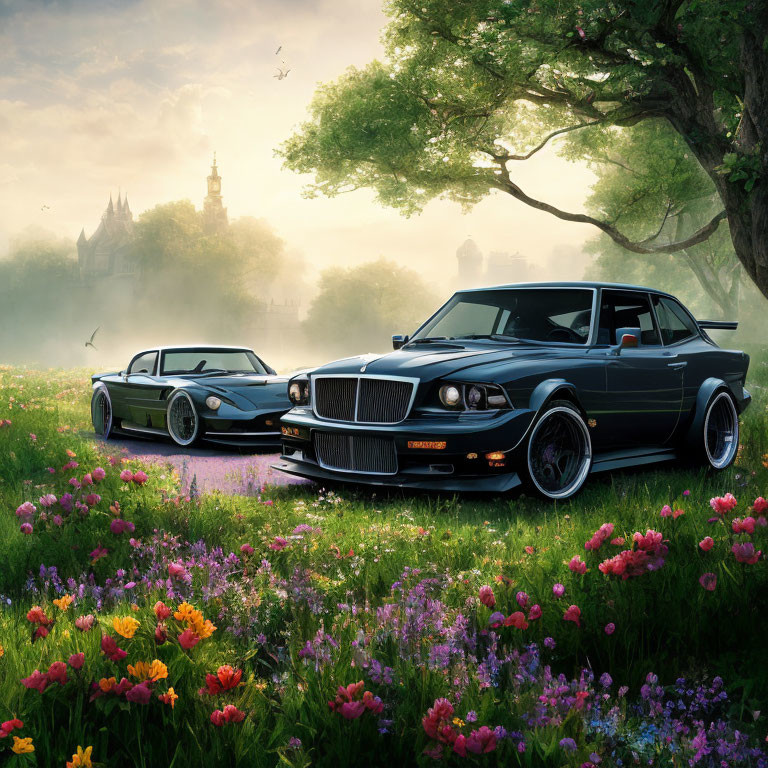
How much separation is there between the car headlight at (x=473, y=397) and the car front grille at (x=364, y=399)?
0.28 m

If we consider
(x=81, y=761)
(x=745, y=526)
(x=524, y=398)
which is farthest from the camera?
(x=524, y=398)

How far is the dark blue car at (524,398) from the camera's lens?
593 centimetres

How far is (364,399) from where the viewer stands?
6.33 metres

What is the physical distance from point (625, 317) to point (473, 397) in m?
2.45

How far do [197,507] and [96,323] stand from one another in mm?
84712

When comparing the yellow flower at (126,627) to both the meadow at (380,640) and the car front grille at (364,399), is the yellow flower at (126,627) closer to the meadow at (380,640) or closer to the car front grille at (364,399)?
the meadow at (380,640)

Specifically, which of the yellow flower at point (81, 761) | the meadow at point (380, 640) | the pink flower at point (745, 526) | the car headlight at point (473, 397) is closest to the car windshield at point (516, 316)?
A: the car headlight at point (473, 397)

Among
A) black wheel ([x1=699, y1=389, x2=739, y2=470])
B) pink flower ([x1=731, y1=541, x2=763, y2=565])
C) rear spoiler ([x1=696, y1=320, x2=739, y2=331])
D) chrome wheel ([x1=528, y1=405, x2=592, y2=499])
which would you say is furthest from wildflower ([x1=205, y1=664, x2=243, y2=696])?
rear spoiler ([x1=696, y1=320, x2=739, y2=331])

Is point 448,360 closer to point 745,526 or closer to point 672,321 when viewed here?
point 672,321

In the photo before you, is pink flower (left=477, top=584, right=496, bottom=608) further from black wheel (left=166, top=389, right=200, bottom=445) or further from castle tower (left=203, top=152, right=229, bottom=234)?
castle tower (left=203, top=152, right=229, bottom=234)

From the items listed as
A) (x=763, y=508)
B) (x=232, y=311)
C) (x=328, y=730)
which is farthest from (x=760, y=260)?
(x=232, y=311)

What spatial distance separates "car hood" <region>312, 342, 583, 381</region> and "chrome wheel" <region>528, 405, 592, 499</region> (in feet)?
1.65

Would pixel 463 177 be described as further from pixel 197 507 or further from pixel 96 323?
pixel 96 323

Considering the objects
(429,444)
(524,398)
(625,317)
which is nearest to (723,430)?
A: (625,317)
